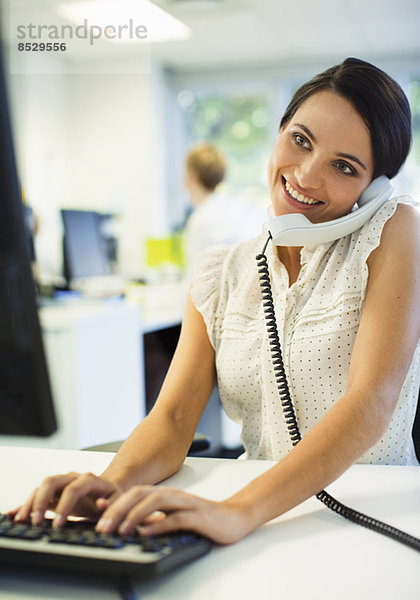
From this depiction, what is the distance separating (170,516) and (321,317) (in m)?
0.55

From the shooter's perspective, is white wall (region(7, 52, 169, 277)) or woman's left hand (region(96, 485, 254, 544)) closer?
woman's left hand (region(96, 485, 254, 544))

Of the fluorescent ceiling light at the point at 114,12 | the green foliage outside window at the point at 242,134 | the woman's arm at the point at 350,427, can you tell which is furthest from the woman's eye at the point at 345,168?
the green foliage outside window at the point at 242,134

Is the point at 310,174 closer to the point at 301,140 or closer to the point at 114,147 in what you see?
the point at 301,140

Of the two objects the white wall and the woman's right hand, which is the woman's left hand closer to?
the woman's right hand

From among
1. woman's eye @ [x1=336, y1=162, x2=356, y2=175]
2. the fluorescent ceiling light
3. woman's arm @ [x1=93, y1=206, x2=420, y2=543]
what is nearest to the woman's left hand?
woman's arm @ [x1=93, y1=206, x2=420, y2=543]

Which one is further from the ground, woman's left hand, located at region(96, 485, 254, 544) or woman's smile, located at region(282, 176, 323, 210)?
woman's smile, located at region(282, 176, 323, 210)

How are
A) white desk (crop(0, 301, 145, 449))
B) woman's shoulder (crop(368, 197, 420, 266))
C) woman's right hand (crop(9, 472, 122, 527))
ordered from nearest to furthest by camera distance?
woman's right hand (crop(9, 472, 122, 527)), woman's shoulder (crop(368, 197, 420, 266)), white desk (crop(0, 301, 145, 449))

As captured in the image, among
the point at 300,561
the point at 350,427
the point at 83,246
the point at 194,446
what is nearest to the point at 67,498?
the point at 300,561

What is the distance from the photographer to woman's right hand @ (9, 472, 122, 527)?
Answer: 0.64m

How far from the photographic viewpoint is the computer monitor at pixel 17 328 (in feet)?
1.34

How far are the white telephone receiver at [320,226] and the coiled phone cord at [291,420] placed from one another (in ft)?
0.20

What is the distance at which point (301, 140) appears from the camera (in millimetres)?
1150

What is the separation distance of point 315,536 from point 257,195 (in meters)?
5.18

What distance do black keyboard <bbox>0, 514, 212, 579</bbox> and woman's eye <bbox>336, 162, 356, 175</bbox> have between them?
0.72m
